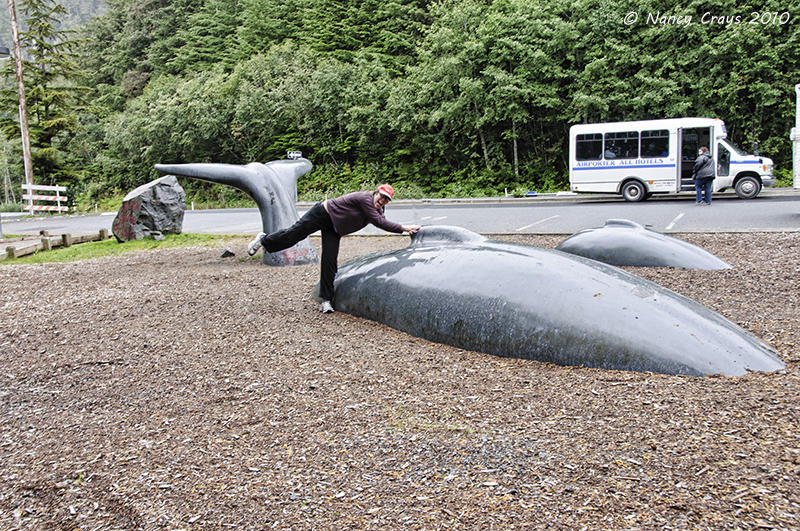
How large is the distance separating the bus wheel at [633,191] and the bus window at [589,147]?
4.77 feet

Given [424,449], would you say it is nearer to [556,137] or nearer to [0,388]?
[0,388]

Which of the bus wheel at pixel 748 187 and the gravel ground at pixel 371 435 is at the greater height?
the bus wheel at pixel 748 187

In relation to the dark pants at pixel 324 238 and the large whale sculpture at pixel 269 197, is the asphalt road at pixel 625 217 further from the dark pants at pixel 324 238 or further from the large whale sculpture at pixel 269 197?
the dark pants at pixel 324 238

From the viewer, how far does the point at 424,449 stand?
3344mm

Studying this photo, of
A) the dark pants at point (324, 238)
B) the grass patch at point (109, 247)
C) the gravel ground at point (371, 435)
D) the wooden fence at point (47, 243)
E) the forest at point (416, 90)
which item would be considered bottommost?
the gravel ground at point (371, 435)

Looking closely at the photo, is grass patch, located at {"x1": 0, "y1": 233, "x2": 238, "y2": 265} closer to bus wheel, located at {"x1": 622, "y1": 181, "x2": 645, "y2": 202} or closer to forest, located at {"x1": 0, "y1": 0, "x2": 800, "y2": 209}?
bus wheel, located at {"x1": 622, "y1": 181, "x2": 645, "y2": 202}

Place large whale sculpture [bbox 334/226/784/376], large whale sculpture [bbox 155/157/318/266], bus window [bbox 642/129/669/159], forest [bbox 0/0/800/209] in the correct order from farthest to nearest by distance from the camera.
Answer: forest [bbox 0/0/800/209] → bus window [bbox 642/129/669/159] → large whale sculpture [bbox 155/157/318/266] → large whale sculpture [bbox 334/226/784/376]

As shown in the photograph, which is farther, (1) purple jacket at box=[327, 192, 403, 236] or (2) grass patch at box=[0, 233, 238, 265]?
(2) grass patch at box=[0, 233, 238, 265]

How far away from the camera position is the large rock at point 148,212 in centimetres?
1556

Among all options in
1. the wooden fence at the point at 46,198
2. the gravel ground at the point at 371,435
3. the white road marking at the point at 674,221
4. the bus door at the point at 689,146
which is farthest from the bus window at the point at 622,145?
the wooden fence at the point at 46,198

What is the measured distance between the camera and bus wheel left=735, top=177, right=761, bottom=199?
20.1m

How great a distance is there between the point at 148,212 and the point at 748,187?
61.1 ft

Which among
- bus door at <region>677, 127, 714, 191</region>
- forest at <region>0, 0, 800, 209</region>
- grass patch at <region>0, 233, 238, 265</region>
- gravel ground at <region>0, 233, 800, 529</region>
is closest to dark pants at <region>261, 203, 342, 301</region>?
gravel ground at <region>0, 233, 800, 529</region>

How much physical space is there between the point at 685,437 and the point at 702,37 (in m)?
26.1
